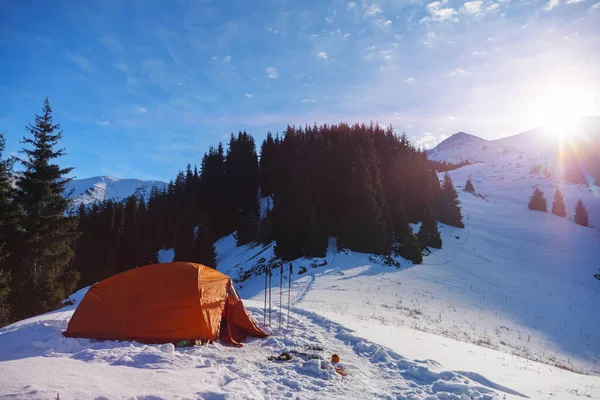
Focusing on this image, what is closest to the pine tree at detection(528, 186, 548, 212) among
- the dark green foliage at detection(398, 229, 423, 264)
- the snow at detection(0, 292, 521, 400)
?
the dark green foliage at detection(398, 229, 423, 264)

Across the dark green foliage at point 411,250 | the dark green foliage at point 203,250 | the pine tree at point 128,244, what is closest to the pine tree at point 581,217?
the dark green foliage at point 411,250

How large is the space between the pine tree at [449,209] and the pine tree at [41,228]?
141 feet

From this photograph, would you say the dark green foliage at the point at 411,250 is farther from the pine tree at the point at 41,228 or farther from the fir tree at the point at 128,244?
the fir tree at the point at 128,244

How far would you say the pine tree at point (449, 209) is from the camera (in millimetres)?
47219

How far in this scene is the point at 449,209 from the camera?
4744cm

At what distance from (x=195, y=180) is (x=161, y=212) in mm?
8836

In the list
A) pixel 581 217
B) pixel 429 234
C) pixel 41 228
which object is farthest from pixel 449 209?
pixel 41 228

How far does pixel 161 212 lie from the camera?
206 ft

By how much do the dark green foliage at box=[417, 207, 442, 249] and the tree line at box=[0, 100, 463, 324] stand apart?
0.11 m

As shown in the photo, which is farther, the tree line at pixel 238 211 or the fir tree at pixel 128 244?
the fir tree at pixel 128 244

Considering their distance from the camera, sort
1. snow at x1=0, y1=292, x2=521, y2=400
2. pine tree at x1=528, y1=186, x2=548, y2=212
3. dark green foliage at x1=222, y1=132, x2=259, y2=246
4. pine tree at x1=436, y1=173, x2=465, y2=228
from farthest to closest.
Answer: pine tree at x1=528, y1=186, x2=548, y2=212 < dark green foliage at x1=222, y1=132, x2=259, y2=246 < pine tree at x1=436, y1=173, x2=465, y2=228 < snow at x1=0, y1=292, x2=521, y2=400

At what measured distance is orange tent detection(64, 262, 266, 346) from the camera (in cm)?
884

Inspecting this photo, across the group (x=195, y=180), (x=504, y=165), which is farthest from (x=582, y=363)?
(x=504, y=165)

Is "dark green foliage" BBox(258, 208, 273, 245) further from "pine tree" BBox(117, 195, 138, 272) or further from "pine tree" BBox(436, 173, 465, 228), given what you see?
"pine tree" BBox(436, 173, 465, 228)
